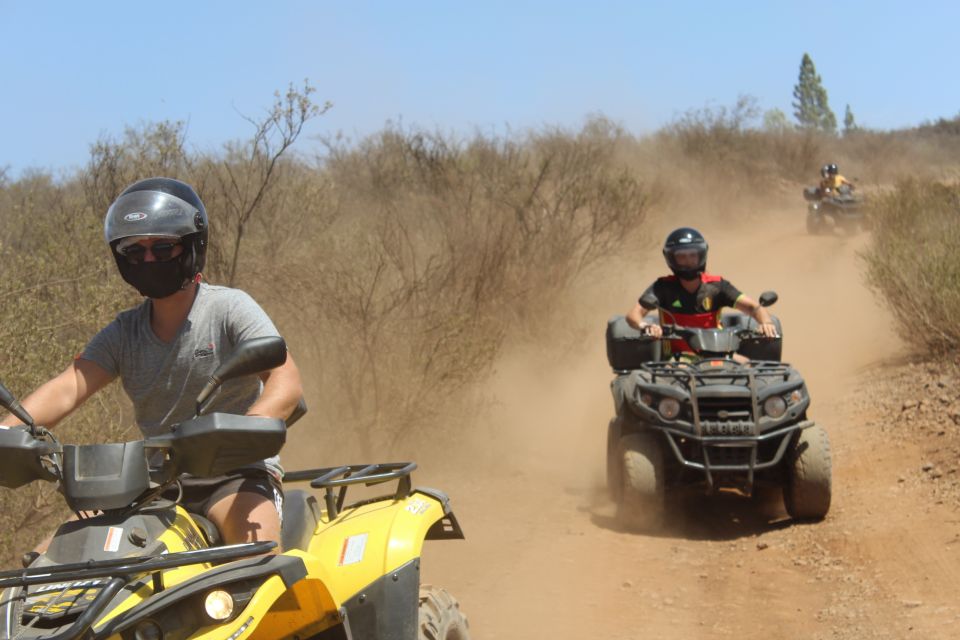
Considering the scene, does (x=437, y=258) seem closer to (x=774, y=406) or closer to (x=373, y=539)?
(x=774, y=406)

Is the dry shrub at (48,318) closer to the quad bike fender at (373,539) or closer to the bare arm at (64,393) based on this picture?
the bare arm at (64,393)

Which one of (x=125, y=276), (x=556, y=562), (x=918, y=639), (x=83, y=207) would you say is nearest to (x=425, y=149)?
(x=83, y=207)

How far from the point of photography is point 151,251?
3.33 metres

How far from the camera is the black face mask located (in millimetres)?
3332

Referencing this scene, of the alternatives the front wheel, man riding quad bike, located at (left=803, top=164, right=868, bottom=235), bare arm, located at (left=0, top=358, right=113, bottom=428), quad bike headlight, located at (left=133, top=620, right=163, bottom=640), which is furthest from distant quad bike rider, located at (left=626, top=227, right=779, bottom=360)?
man riding quad bike, located at (left=803, top=164, right=868, bottom=235)

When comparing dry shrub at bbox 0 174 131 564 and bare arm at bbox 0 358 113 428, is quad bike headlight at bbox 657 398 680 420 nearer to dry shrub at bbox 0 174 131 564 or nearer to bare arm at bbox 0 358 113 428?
dry shrub at bbox 0 174 131 564

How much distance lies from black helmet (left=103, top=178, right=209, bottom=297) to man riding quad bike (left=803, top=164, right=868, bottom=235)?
24339 mm

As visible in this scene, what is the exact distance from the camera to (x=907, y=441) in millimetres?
10023

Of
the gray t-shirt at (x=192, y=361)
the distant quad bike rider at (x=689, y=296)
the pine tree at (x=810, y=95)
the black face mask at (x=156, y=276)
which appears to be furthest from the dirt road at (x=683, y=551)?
the pine tree at (x=810, y=95)

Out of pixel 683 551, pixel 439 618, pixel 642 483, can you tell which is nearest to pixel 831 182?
pixel 642 483

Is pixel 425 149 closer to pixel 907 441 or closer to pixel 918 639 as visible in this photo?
pixel 907 441

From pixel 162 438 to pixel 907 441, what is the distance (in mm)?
8635

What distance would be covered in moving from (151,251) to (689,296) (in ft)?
21.6

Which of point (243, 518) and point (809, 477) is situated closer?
point (243, 518)
